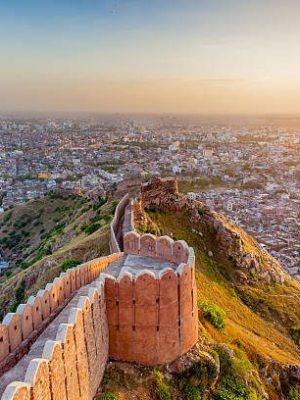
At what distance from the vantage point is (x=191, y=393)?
51.1 feet

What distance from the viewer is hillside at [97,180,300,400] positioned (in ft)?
51.3

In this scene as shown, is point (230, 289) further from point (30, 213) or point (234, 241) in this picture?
point (30, 213)

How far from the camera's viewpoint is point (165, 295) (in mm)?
15062

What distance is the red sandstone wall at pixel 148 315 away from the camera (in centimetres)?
1480

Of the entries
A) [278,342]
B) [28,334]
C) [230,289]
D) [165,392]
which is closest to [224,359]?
[165,392]

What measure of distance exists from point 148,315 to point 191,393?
9.53 ft

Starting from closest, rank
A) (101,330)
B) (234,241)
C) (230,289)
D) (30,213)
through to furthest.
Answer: (101,330) < (230,289) < (234,241) < (30,213)

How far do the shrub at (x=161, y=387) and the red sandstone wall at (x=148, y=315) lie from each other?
42 cm

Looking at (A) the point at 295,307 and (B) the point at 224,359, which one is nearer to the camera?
(B) the point at 224,359

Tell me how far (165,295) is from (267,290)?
1669 centimetres

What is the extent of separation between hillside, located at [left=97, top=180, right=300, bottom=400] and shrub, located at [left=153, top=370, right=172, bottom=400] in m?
0.03

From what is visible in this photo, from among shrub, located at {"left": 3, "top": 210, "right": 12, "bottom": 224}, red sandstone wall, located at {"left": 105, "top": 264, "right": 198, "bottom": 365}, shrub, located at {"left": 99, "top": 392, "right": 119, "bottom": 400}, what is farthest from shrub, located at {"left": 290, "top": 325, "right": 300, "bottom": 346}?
shrub, located at {"left": 3, "top": 210, "right": 12, "bottom": 224}

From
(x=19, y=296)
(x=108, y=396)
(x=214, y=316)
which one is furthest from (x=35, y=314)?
(x=19, y=296)

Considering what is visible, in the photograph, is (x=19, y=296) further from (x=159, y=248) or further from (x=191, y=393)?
(x=191, y=393)
